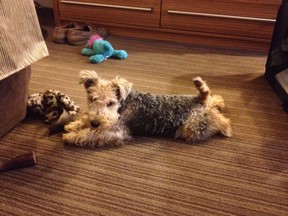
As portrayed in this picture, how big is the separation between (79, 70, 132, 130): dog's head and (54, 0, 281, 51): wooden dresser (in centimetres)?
162

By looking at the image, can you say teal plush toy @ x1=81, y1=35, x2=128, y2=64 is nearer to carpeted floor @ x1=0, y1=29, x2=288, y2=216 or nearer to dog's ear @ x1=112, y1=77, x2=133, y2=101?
carpeted floor @ x1=0, y1=29, x2=288, y2=216

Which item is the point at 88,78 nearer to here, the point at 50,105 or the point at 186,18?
the point at 50,105

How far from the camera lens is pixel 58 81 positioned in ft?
7.43

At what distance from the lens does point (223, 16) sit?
2.81 meters

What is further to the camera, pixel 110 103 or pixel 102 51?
pixel 102 51

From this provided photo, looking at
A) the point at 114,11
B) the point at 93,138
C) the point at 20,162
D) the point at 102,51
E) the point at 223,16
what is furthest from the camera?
the point at 114,11

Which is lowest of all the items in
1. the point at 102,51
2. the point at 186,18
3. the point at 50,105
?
the point at 50,105

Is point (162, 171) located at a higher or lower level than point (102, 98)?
lower

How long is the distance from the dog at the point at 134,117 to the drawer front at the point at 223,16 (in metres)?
1.40

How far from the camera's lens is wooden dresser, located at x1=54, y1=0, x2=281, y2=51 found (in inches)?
108

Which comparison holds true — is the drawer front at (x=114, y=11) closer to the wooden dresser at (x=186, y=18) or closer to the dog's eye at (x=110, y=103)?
the wooden dresser at (x=186, y=18)

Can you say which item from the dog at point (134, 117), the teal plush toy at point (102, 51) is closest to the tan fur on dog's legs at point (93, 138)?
the dog at point (134, 117)

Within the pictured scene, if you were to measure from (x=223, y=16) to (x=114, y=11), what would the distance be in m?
1.08

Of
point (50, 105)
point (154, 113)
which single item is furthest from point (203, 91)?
point (50, 105)
